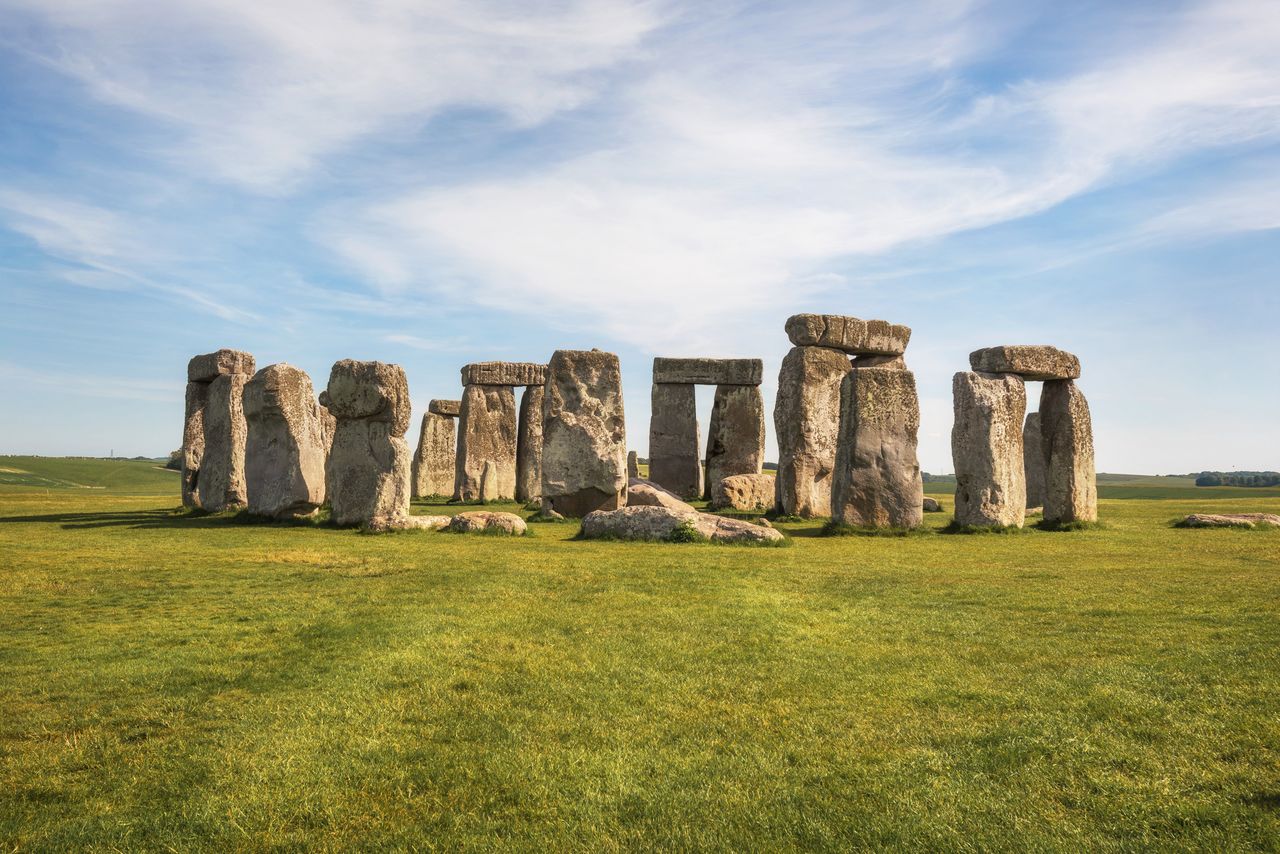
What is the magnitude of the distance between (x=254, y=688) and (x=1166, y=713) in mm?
4974

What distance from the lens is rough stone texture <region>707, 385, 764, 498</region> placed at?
24.0 meters

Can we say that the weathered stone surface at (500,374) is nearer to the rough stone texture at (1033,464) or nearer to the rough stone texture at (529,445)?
the rough stone texture at (529,445)

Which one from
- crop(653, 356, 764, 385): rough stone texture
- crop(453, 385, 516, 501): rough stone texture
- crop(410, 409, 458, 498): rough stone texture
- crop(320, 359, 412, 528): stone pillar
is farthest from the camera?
crop(410, 409, 458, 498): rough stone texture

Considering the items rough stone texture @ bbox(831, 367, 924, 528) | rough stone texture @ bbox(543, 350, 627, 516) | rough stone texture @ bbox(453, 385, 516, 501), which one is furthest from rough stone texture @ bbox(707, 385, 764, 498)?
rough stone texture @ bbox(831, 367, 924, 528)

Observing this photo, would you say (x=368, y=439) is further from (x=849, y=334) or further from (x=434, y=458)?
(x=434, y=458)

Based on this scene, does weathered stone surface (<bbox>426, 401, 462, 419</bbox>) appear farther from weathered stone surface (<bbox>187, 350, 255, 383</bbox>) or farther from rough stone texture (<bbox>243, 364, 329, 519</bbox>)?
rough stone texture (<bbox>243, 364, 329, 519</bbox>)

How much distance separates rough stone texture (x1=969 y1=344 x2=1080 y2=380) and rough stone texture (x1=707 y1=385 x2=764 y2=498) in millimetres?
8127

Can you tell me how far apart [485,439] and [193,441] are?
823cm

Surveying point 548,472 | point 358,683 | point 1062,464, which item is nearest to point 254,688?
point 358,683

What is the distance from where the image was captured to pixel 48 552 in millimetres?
11141

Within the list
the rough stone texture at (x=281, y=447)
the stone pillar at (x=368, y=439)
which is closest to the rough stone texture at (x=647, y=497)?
the stone pillar at (x=368, y=439)

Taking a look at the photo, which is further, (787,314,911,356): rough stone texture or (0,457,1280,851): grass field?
(787,314,911,356): rough stone texture

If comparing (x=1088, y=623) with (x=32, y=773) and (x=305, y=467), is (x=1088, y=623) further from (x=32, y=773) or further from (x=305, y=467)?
(x=305, y=467)

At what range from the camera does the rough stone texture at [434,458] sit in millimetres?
27031
